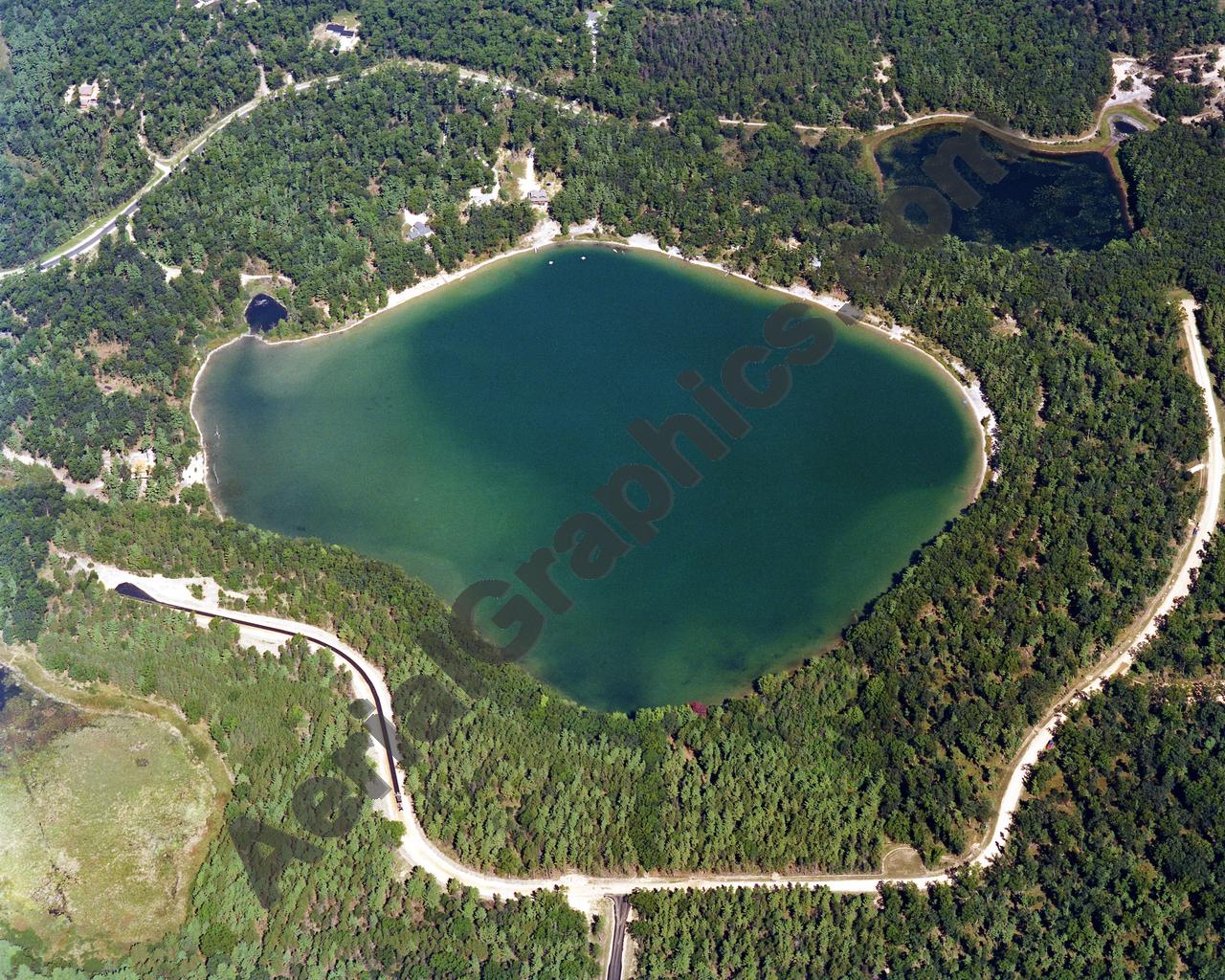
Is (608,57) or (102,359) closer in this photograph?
(102,359)

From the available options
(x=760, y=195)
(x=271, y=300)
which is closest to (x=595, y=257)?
(x=760, y=195)

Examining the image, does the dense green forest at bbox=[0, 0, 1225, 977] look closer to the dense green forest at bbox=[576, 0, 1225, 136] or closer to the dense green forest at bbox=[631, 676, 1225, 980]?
the dense green forest at bbox=[631, 676, 1225, 980]

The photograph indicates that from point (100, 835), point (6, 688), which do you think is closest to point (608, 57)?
point (6, 688)

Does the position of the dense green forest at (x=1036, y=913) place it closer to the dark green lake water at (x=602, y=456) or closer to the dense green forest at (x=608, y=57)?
the dark green lake water at (x=602, y=456)

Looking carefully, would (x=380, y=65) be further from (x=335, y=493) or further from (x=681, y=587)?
(x=681, y=587)

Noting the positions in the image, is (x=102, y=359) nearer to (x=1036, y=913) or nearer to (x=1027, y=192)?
(x=1036, y=913)

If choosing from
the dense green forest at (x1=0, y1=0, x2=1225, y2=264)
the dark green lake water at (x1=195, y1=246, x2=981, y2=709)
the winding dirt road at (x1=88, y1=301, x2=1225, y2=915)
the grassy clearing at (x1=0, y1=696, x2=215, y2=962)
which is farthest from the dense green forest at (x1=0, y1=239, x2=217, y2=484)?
the grassy clearing at (x1=0, y1=696, x2=215, y2=962)

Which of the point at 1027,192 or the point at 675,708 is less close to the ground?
the point at 1027,192
